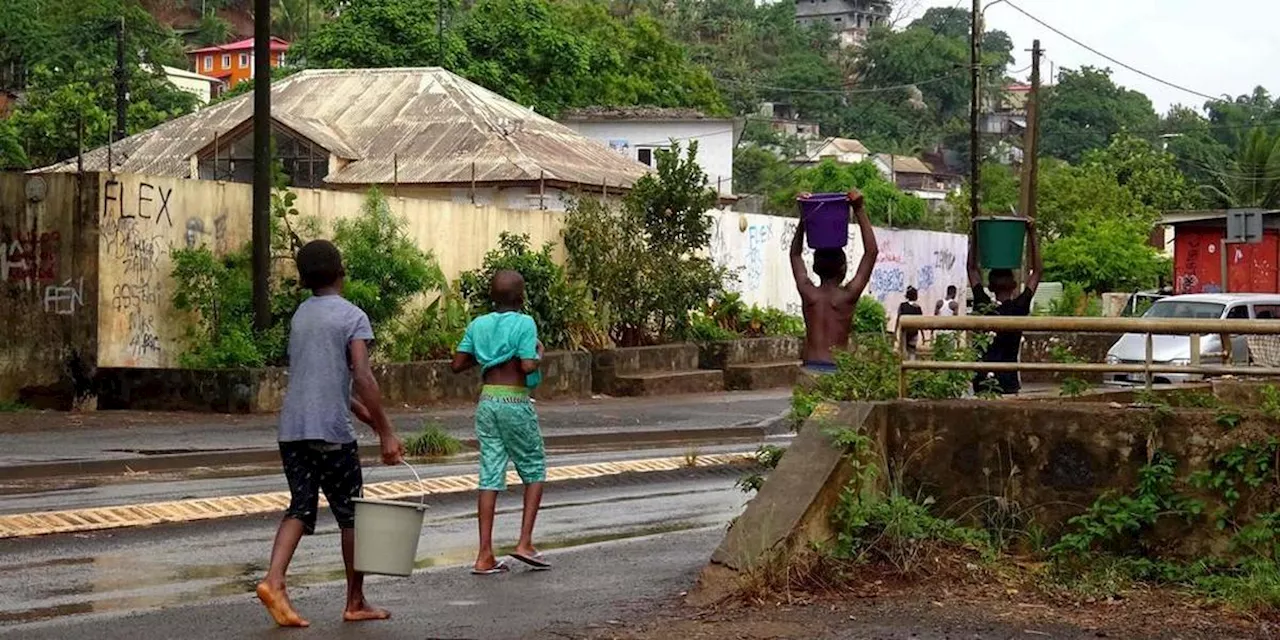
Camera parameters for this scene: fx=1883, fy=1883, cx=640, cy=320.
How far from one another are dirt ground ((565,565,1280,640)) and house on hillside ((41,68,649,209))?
26.1 m

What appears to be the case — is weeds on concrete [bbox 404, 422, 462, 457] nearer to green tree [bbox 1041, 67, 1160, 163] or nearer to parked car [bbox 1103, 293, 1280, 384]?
parked car [bbox 1103, 293, 1280, 384]

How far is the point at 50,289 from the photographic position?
21.5m

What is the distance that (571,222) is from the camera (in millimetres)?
30453

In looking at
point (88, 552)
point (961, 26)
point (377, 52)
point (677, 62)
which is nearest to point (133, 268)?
point (88, 552)

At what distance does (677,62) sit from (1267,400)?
2885 inches

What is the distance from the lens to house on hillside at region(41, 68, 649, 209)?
3788cm

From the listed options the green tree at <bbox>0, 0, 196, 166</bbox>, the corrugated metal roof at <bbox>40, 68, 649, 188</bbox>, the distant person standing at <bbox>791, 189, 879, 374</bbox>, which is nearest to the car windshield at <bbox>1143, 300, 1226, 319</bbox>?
the corrugated metal roof at <bbox>40, 68, 649, 188</bbox>

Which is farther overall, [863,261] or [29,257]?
[29,257]

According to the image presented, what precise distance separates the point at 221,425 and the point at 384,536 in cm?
1247

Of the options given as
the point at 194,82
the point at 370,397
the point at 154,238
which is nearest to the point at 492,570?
the point at 370,397

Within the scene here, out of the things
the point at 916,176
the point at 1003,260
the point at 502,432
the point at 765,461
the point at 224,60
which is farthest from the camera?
the point at 224,60

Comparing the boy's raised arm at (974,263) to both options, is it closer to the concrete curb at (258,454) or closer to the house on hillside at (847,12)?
the concrete curb at (258,454)

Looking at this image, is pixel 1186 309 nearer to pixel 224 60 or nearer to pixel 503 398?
pixel 503 398

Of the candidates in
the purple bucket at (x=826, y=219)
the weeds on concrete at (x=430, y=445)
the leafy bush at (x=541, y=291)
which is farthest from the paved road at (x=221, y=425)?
the purple bucket at (x=826, y=219)
